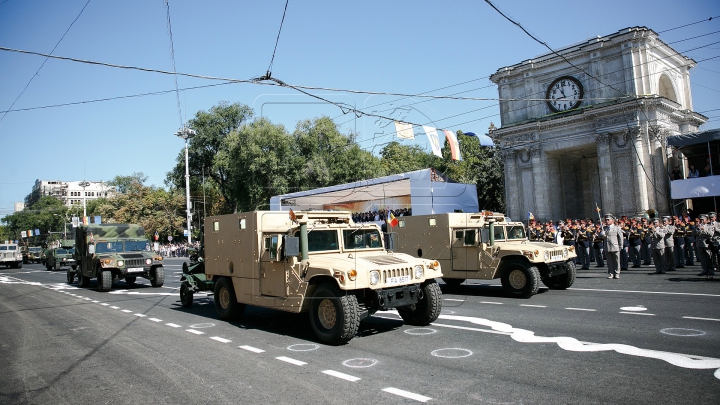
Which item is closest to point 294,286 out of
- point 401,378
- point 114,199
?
point 401,378

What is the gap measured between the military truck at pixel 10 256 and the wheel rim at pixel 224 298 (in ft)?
126

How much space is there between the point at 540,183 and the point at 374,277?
27.0 m

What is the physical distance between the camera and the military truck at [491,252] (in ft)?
40.3

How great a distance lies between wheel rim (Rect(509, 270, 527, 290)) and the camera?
12.3 metres

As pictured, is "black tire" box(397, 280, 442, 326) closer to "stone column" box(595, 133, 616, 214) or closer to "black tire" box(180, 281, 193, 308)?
"black tire" box(180, 281, 193, 308)

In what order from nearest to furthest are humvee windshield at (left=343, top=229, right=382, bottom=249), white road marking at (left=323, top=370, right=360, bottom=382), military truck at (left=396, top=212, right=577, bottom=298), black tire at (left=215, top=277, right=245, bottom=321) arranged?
1. white road marking at (left=323, top=370, right=360, bottom=382)
2. humvee windshield at (left=343, top=229, right=382, bottom=249)
3. black tire at (left=215, top=277, right=245, bottom=321)
4. military truck at (left=396, top=212, right=577, bottom=298)

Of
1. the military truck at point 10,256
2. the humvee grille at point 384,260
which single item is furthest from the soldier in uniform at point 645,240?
the military truck at point 10,256

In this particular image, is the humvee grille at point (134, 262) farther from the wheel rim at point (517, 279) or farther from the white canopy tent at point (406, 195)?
the wheel rim at point (517, 279)

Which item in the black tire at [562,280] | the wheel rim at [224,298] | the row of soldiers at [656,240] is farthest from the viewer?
the row of soldiers at [656,240]

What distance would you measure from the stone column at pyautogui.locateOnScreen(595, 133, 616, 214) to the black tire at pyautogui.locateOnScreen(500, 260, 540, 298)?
19.7m

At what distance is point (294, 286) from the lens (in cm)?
875

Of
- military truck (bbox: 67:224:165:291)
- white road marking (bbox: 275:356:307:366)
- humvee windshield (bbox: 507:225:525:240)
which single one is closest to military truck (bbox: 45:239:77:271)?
military truck (bbox: 67:224:165:291)

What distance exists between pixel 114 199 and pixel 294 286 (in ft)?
234

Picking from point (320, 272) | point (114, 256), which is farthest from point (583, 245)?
point (114, 256)
